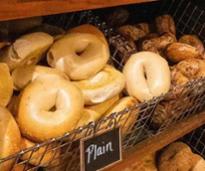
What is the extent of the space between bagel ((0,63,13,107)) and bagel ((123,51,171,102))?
0.29m

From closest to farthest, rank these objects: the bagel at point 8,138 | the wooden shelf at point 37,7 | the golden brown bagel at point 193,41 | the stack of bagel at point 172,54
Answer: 1. the wooden shelf at point 37,7
2. the bagel at point 8,138
3. the stack of bagel at point 172,54
4. the golden brown bagel at point 193,41

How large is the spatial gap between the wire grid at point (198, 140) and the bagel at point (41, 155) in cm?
77

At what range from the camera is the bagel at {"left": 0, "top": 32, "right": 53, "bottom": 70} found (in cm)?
78

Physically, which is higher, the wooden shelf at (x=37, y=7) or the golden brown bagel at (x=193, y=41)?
the wooden shelf at (x=37, y=7)

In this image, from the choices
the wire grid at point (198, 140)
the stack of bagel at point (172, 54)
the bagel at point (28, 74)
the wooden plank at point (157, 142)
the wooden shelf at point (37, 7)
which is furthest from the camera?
the wire grid at point (198, 140)

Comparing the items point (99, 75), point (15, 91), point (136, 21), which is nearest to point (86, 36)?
point (99, 75)

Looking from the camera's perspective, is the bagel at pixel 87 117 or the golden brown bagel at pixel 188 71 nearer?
the bagel at pixel 87 117

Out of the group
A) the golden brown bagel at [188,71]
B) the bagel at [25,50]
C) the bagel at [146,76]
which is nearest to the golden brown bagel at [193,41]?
the golden brown bagel at [188,71]

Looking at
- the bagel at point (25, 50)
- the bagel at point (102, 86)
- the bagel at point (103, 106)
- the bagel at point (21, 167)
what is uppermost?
the bagel at point (25, 50)

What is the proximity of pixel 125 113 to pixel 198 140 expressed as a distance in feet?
2.19

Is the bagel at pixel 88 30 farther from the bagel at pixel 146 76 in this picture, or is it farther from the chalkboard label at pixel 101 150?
the chalkboard label at pixel 101 150

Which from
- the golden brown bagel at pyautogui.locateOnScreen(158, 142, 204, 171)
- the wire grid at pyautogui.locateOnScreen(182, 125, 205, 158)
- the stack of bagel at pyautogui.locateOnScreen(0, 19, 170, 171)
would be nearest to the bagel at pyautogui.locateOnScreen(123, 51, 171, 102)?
the stack of bagel at pyautogui.locateOnScreen(0, 19, 170, 171)

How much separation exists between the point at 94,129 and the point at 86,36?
219mm

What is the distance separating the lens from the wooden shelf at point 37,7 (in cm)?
54
